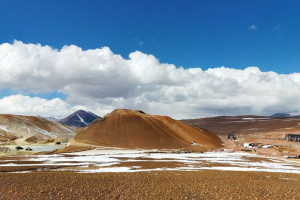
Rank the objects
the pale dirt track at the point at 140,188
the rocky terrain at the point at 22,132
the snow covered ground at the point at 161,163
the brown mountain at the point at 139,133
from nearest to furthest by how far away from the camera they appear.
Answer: the pale dirt track at the point at 140,188 < the snow covered ground at the point at 161,163 < the brown mountain at the point at 139,133 < the rocky terrain at the point at 22,132

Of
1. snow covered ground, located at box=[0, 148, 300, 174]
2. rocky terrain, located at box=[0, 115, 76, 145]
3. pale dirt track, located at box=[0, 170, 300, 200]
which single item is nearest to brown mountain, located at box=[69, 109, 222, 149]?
snow covered ground, located at box=[0, 148, 300, 174]

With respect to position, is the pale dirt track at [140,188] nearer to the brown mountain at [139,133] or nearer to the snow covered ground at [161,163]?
the snow covered ground at [161,163]

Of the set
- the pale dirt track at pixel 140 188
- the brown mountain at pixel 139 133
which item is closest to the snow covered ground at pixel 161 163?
the pale dirt track at pixel 140 188

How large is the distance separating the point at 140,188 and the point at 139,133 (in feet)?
302

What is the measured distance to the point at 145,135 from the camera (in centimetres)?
11819

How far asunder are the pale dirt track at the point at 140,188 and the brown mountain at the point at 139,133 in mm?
77347

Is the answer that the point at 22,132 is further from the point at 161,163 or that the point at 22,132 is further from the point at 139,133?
the point at 161,163

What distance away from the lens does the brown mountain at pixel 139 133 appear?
113062 mm

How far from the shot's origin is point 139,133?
119 metres

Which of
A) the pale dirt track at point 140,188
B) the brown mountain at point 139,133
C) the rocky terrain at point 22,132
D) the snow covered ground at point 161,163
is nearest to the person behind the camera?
the pale dirt track at point 140,188

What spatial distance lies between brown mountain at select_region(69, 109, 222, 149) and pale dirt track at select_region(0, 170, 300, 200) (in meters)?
77.3

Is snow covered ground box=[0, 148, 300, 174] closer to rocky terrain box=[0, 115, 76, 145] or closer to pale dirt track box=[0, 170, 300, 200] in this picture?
pale dirt track box=[0, 170, 300, 200]

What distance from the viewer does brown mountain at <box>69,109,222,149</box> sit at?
11306 cm

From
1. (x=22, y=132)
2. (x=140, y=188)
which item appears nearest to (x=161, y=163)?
(x=140, y=188)
